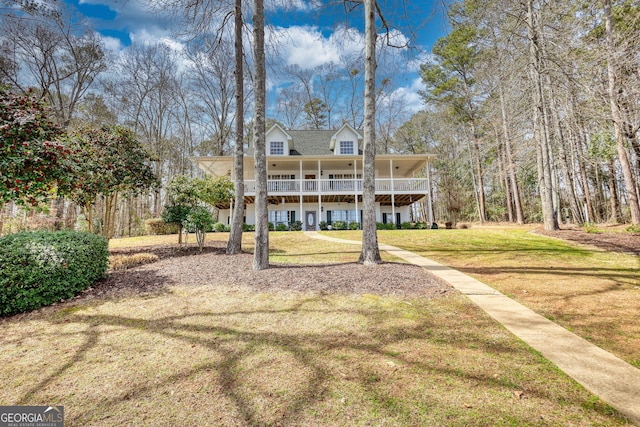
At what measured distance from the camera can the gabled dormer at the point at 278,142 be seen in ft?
68.2

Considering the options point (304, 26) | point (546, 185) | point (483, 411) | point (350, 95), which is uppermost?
point (350, 95)

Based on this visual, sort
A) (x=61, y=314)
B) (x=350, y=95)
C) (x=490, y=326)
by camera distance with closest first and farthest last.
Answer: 1. (x=490, y=326)
2. (x=61, y=314)
3. (x=350, y=95)

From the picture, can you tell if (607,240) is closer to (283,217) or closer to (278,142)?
(283,217)

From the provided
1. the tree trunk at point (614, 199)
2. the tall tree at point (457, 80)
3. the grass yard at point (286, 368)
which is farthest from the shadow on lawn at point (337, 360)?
the tall tree at point (457, 80)

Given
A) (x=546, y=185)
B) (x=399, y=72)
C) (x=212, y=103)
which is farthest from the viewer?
(x=212, y=103)

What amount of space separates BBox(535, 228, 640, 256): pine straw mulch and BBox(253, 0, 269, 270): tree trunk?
432 inches

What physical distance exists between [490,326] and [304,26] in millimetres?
10071

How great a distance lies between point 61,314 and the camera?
436 cm

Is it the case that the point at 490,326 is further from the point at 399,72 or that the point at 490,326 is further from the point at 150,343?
the point at 399,72

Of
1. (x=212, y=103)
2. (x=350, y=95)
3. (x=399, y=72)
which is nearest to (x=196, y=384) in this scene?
(x=399, y=72)

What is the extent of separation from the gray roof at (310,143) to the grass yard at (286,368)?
734 inches

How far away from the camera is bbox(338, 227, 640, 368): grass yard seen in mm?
3686

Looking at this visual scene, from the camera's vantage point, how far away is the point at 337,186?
20.1 m

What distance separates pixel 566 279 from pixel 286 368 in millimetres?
6675
